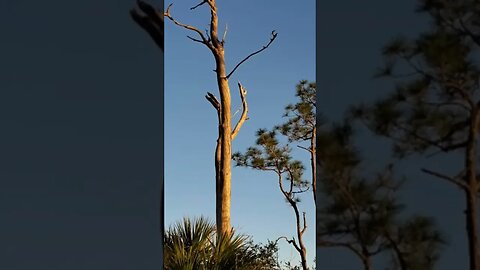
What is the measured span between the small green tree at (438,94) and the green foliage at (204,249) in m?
2.66

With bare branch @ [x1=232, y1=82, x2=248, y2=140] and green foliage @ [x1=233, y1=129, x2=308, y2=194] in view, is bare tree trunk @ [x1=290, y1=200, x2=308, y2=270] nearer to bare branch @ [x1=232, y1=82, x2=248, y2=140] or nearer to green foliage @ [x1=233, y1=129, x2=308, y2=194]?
green foliage @ [x1=233, y1=129, x2=308, y2=194]

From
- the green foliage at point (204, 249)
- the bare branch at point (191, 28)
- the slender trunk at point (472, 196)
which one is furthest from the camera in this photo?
the bare branch at point (191, 28)

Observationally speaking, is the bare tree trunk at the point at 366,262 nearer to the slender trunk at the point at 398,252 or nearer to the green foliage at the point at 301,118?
the slender trunk at the point at 398,252

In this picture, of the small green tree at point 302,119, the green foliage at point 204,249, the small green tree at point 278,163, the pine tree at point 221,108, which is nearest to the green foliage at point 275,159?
the small green tree at point 278,163

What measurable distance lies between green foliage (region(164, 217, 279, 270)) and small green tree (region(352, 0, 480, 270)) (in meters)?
2.66

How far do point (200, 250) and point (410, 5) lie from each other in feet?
9.74

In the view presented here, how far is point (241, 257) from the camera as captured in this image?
197 inches

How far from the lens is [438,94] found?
2369 millimetres

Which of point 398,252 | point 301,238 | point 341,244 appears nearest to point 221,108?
point 301,238

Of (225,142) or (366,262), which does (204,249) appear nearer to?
(225,142)

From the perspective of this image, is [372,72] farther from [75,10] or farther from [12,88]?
[12,88]

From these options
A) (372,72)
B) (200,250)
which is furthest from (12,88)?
(200,250)

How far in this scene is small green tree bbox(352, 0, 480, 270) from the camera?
2.33m

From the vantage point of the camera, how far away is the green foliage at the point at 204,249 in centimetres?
483
